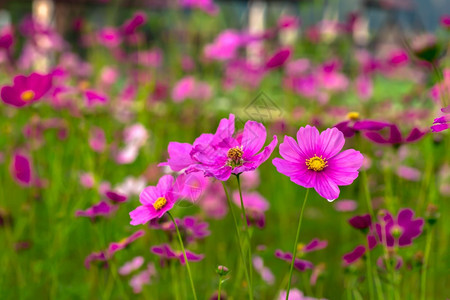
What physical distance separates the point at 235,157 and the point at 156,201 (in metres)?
0.10

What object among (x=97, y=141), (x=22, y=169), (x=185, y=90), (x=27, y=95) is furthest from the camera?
(x=185, y=90)

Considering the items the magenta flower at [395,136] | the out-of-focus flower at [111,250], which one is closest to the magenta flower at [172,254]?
the out-of-focus flower at [111,250]

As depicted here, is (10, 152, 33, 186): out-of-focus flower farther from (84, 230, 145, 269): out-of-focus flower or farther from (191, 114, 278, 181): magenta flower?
(191, 114, 278, 181): magenta flower

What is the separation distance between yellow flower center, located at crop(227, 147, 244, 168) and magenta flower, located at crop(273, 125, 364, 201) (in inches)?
1.6

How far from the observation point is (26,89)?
78 centimetres

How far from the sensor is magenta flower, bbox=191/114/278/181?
45 centimetres

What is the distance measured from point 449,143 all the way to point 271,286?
0.49 m

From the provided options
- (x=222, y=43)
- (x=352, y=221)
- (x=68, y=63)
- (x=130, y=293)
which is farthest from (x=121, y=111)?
(x=352, y=221)

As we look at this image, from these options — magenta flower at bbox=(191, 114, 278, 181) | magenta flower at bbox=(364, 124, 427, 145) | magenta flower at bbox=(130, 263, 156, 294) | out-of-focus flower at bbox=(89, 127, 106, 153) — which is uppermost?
magenta flower at bbox=(191, 114, 278, 181)

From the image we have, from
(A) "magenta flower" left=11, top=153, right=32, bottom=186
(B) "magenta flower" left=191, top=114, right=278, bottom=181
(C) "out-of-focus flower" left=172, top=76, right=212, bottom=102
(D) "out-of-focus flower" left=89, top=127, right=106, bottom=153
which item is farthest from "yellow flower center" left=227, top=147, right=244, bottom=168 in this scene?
(C) "out-of-focus flower" left=172, top=76, right=212, bottom=102

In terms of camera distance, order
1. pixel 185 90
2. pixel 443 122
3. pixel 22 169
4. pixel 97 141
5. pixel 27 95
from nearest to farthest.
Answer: pixel 443 122
pixel 27 95
pixel 22 169
pixel 97 141
pixel 185 90

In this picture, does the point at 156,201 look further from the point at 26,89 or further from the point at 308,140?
the point at 26,89

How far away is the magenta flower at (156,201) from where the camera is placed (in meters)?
0.49

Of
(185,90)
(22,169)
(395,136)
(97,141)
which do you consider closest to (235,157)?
(395,136)
